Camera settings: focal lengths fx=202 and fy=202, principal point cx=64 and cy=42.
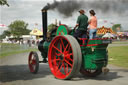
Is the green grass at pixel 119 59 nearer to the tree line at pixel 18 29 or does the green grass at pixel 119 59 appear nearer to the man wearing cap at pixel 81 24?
the man wearing cap at pixel 81 24

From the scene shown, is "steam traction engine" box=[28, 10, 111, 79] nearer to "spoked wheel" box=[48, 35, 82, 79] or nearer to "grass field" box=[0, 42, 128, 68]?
"spoked wheel" box=[48, 35, 82, 79]

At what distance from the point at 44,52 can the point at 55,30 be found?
3.89ft

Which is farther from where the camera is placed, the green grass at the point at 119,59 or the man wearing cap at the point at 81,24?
the green grass at the point at 119,59

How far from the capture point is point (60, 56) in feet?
20.7

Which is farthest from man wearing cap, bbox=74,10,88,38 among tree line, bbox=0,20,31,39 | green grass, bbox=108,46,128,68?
tree line, bbox=0,20,31,39

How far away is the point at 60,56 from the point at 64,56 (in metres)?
0.27

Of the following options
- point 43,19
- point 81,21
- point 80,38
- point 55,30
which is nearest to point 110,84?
point 80,38

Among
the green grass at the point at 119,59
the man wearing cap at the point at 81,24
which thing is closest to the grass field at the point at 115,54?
the green grass at the point at 119,59

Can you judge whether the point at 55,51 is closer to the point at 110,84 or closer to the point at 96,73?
the point at 96,73

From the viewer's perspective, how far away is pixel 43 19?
796cm

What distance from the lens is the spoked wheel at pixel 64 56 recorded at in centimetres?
551

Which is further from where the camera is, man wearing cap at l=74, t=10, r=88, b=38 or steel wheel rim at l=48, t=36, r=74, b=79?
man wearing cap at l=74, t=10, r=88, b=38

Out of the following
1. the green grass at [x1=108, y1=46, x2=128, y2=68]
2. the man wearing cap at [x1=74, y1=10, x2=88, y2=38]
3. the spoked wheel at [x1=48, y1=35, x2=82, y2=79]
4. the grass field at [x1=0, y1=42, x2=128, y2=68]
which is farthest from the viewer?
the grass field at [x1=0, y1=42, x2=128, y2=68]

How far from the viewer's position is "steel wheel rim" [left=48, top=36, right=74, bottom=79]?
603 centimetres
